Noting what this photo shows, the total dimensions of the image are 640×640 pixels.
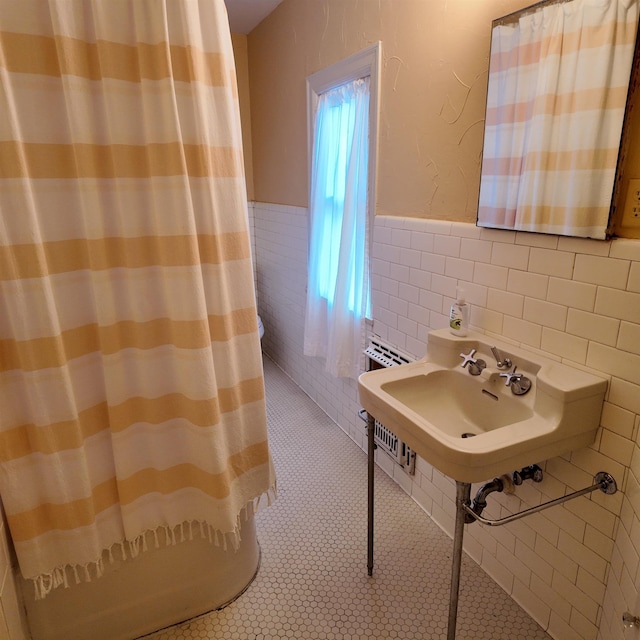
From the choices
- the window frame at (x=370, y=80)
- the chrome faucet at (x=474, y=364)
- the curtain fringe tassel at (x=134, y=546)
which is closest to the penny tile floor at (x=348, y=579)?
the curtain fringe tassel at (x=134, y=546)

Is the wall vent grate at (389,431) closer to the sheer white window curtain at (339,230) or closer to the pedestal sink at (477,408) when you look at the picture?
the sheer white window curtain at (339,230)

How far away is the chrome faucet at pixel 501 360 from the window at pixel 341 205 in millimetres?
917

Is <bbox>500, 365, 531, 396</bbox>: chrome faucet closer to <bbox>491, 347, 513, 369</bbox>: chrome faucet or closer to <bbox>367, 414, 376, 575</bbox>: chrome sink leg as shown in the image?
<bbox>491, 347, 513, 369</bbox>: chrome faucet

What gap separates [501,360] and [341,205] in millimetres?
1312

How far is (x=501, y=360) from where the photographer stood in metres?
1.47

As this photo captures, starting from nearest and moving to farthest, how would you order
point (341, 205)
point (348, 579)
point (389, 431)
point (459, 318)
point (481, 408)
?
1. point (481, 408)
2. point (459, 318)
3. point (348, 579)
4. point (389, 431)
5. point (341, 205)

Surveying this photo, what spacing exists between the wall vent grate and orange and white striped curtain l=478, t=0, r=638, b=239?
0.81 m

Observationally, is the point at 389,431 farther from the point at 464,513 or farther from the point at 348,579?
the point at 464,513

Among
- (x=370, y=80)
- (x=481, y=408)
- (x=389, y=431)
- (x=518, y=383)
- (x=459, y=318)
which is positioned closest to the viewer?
(x=518, y=383)

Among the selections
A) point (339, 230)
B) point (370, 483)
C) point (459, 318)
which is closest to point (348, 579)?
point (370, 483)

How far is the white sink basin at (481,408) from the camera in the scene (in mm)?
1160

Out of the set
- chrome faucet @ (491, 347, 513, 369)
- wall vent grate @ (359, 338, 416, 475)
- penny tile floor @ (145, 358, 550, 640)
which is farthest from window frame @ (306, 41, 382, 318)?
penny tile floor @ (145, 358, 550, 640)

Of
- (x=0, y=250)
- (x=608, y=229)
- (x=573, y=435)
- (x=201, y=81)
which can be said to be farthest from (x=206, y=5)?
(x=573, y=435)

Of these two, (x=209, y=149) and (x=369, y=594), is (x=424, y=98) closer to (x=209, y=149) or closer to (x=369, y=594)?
(x=209, y=149)
